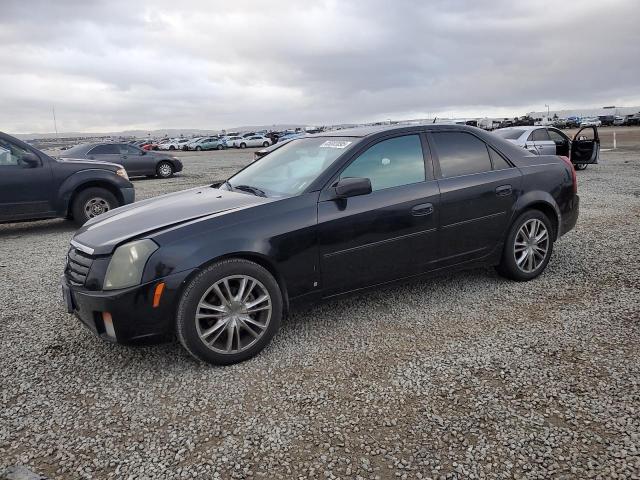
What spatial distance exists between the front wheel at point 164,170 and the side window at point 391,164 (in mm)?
15746

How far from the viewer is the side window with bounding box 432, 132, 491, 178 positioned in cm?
421

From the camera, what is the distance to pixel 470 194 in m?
4.20

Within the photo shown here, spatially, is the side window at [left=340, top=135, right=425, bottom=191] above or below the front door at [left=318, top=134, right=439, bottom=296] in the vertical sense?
above

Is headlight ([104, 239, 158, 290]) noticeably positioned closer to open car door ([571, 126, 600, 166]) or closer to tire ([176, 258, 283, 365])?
tire ([176, 258, 283, 365])

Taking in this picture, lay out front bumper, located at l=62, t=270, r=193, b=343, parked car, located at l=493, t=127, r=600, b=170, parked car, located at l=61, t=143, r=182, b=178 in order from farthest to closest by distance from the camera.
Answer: parked car, located at l=61, t=143, r=182, b=178 → parked car, located at l=493, t=127, r=600, b=170 → front bumper, located at l=62, t=270, r=193, b=343

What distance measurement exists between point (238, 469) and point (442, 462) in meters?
0.96

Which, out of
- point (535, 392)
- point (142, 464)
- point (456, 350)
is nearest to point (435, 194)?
point (456, 350)

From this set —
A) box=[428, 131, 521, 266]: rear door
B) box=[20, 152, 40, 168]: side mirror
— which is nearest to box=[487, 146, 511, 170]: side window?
box=[428, 131, 521, 266]: rear door

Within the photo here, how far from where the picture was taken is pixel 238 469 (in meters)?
2.31

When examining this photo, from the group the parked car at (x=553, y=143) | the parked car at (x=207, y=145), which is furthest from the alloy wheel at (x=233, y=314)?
the parked car at (x=207, y=145)

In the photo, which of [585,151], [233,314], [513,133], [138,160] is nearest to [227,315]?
[233,314]

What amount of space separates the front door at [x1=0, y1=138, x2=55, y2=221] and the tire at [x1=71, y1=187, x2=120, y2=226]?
16.0 inches

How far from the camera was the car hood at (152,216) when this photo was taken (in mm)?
3262

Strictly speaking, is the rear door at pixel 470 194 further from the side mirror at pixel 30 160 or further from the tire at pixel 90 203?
the side mirror at pixel 30 160
